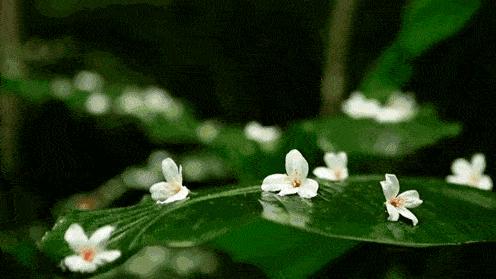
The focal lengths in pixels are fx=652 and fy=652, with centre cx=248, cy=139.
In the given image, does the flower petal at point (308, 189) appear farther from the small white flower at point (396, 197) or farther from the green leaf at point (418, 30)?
the green leaf at point (418, 30)

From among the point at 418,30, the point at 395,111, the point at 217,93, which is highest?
the point at 418,30

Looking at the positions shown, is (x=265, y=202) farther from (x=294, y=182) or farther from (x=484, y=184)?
(x=484, y=184)

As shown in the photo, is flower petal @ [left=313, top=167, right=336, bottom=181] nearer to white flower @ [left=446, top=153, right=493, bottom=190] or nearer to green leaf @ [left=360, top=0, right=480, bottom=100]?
white flower @ [left=446, top=153, right=493, bottom=190]

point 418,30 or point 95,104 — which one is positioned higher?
point 418,30

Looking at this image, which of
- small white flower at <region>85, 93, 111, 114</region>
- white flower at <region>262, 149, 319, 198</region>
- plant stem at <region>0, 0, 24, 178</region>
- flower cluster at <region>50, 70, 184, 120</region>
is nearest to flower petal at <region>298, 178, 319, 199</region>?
white flower at <region>262, 149, 319, 198</region>

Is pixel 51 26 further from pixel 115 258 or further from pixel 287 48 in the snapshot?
pixel 115 258

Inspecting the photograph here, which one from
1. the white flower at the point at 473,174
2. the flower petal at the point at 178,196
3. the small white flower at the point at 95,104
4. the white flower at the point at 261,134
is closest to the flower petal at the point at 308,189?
the flower petal at the point at 178,196

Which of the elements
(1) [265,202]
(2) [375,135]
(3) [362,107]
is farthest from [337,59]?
(1) [265,202]

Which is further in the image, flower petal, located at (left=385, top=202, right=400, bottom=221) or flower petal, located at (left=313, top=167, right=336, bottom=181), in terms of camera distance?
flower petal, located at (left=313, top=167, right=336, bottom=181)
